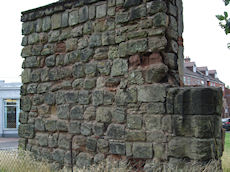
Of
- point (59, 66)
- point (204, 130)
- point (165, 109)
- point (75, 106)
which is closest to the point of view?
point (204, 130)

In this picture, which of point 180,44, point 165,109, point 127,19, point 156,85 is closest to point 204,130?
point 165,109

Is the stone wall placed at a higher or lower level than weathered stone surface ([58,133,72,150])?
higher

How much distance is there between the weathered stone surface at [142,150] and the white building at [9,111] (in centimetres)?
1798

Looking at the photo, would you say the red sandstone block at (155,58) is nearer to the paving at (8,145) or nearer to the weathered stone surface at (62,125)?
the weathered stone surface at (62,125)

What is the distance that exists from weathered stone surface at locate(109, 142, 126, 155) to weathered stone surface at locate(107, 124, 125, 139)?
0.38 ft

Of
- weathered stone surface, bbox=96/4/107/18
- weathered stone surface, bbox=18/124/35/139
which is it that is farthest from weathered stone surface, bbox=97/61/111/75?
weathered stone surface, bbox=18/124/35/139

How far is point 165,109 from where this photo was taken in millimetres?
4312

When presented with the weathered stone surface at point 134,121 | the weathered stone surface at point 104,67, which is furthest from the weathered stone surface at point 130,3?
the weathered stone surface at point 134,121

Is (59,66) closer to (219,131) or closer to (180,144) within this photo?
(180,144)

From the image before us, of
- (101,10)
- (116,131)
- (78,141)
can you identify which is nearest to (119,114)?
(116,131)

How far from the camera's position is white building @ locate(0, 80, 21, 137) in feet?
68.8

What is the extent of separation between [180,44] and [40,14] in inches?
125

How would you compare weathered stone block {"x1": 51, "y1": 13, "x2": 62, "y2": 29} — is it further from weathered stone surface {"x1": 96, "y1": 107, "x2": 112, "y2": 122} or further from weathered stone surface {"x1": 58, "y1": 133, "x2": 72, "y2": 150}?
weathered stone surface {"x1": 58, "y1": 133, "x2": 72, "y2": 150}

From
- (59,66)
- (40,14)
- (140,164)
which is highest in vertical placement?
(40,14)
